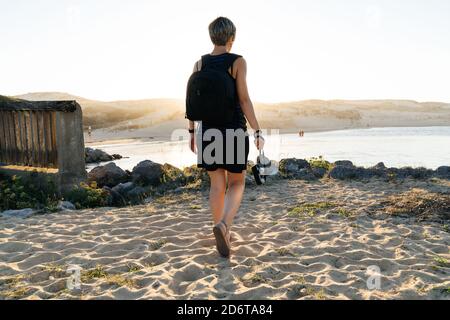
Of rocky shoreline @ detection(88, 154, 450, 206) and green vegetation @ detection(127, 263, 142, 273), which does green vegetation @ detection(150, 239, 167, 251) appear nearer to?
green vegetation @ detection(127, 263, 142, 273)

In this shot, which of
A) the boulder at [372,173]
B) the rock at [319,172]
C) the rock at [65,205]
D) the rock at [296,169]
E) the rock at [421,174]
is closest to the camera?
the rock at [65,205]

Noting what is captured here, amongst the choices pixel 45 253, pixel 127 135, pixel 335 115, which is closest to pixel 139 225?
pixel 45 253

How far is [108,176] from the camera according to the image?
32.2ft

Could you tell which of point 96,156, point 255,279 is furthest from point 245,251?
point 96,156

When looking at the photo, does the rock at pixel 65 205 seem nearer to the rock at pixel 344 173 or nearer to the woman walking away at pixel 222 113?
the woman walking away at pixel 222 113

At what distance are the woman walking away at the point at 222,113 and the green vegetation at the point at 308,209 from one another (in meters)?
2.03

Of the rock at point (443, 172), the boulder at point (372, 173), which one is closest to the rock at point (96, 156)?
the boulder at point (372, 173)

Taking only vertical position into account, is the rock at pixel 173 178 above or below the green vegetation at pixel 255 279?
above

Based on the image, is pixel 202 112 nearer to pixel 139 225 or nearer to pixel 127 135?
pixel 139 225

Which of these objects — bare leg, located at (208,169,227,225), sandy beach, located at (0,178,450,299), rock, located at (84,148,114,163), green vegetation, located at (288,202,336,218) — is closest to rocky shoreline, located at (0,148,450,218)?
sandy beach, located at (0,178,450,299)

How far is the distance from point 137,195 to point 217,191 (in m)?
4.20

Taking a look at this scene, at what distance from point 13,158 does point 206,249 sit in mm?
5925

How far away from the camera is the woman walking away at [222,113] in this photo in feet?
12.4

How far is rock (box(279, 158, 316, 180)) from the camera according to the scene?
30.3ft
